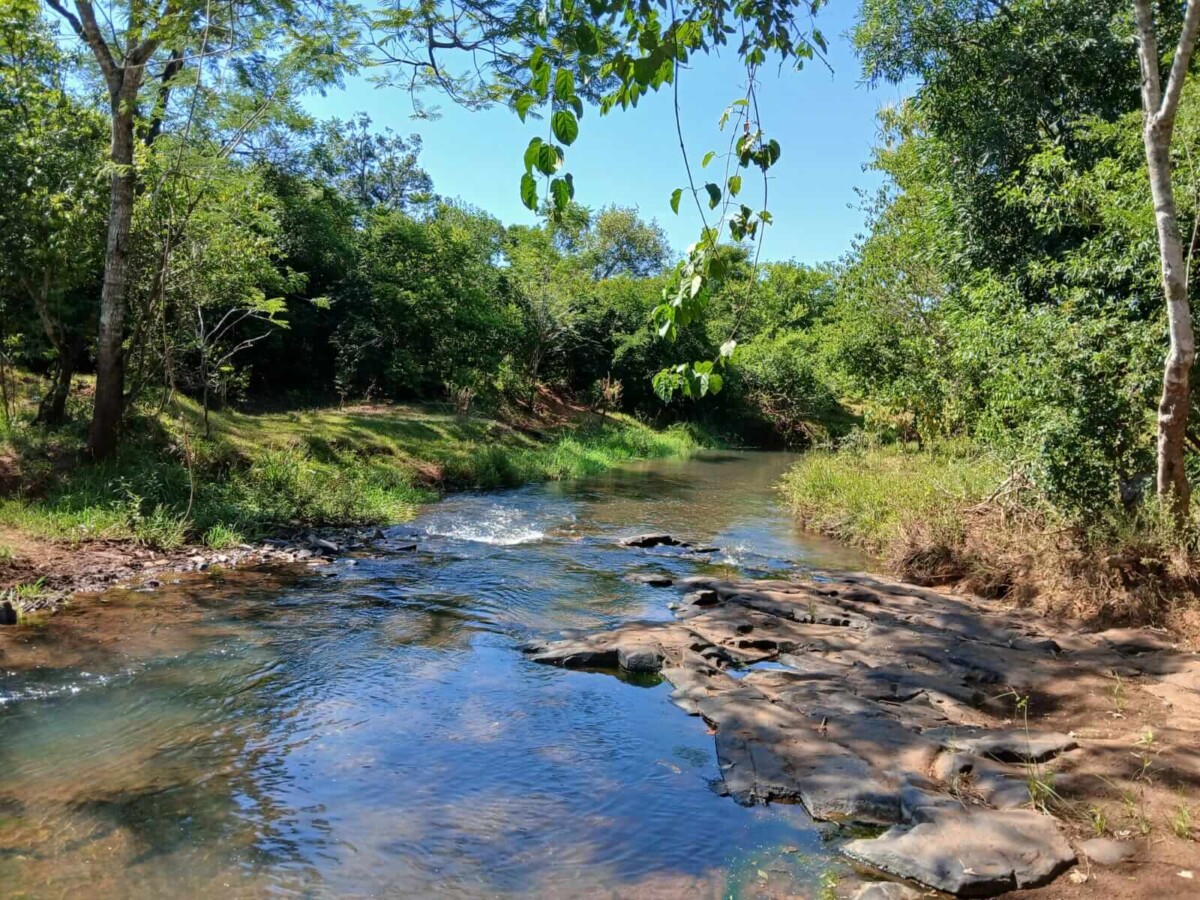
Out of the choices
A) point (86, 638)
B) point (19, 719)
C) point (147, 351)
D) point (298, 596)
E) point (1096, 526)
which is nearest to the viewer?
point (19, 719)

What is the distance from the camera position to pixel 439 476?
19562mm

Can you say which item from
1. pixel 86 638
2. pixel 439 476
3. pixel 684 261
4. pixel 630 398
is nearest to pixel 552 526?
pixel 439 476

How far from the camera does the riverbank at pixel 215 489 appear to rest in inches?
402

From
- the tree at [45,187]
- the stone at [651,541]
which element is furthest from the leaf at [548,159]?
the tree at [45,187]

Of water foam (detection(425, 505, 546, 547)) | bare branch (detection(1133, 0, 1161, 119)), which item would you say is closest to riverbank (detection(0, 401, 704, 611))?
water foam (detection(425, 505, 546, 547))

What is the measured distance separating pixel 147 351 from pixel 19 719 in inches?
366

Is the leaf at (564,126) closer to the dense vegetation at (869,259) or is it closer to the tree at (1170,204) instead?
the dense vegetation at (869,259)

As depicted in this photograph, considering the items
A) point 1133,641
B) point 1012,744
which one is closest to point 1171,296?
point 1133,641

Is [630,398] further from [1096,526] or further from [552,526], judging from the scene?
[1096,526]

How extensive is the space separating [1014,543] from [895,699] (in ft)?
14.8

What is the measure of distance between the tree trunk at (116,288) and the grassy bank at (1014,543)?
13.0 metres

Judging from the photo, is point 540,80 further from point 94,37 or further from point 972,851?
point 94,37

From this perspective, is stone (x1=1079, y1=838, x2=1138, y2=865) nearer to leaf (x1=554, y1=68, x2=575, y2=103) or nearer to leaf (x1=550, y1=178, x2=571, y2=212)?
leaf (x1=550, y1=178, x2=571, y2=212)

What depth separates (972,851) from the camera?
14.4ft
